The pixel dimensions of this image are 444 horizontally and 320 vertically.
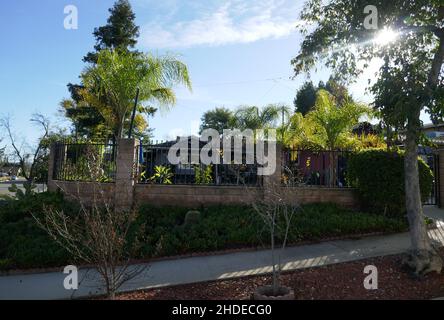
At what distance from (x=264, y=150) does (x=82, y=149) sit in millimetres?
4959

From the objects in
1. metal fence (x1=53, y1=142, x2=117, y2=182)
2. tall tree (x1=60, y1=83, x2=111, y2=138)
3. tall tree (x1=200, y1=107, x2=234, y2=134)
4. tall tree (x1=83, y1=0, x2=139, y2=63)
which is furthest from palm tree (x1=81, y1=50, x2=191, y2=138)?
tall tree (x1=200, y1=107, x2=234, y2=134)

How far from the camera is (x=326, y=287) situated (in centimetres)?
483

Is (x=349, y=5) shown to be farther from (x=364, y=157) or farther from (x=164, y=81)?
(x=164, y=81)

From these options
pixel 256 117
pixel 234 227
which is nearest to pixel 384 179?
pixel 234 227

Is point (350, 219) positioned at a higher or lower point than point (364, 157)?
lower

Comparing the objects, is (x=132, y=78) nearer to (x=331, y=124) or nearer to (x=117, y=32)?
(x=331, y=124)

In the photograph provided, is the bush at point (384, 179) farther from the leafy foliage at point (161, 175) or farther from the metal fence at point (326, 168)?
the leafy foliage at point (161, 175)

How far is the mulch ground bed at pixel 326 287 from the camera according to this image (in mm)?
4637

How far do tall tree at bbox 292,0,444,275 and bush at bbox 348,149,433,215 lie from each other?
2272 millimetres

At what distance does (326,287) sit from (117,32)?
68.2 ft

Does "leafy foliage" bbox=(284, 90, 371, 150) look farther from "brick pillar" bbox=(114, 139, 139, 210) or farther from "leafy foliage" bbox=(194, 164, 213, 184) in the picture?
"brick pillar" bbox=(114, 139, 139, 210)

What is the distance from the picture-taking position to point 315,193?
898 centimetres
